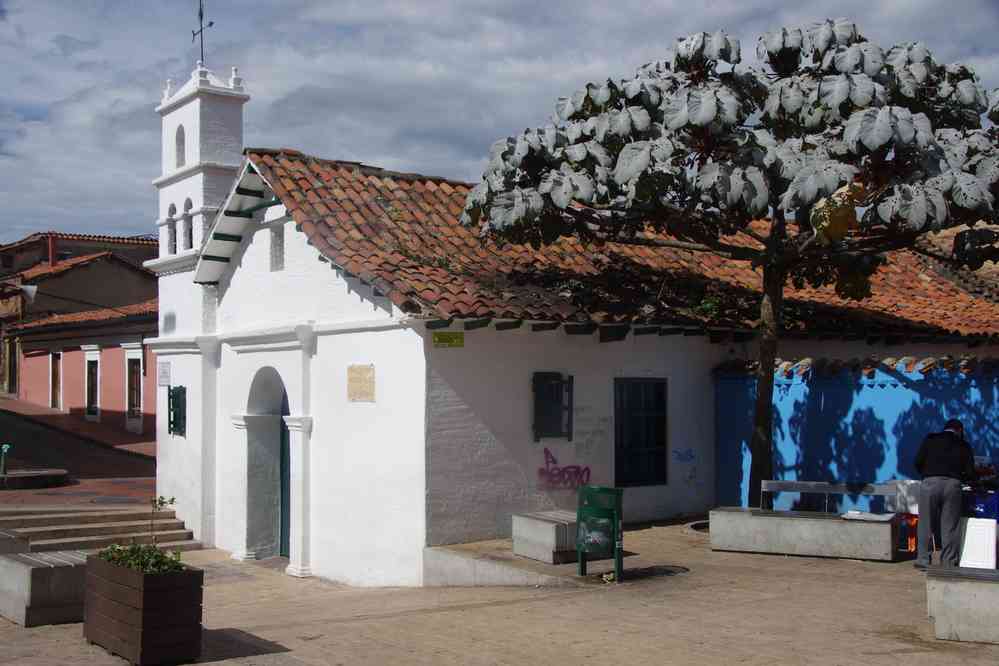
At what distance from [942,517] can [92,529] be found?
12119 mm

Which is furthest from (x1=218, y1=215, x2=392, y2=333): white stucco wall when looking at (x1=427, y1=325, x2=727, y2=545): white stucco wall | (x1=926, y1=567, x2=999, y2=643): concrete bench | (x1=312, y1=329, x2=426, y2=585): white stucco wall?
(x1=926, y1=567, x2=999, y2=643): concrete bench

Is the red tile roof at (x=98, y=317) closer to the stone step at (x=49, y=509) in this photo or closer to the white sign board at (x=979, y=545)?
the stone step at (x=49, y=509)

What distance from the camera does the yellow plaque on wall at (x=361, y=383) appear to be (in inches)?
508

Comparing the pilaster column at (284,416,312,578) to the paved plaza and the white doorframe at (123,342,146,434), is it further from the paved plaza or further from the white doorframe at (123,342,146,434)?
the white doorframe at (123,342,146,434)

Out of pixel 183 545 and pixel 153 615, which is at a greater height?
pixel 153 615

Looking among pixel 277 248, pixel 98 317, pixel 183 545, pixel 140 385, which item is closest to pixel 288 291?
pixel 277 248

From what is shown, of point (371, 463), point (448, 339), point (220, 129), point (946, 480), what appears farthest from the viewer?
point (220, 129)

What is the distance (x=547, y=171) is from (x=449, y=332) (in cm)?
211

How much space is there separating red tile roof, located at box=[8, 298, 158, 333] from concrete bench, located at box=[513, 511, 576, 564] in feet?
57.5

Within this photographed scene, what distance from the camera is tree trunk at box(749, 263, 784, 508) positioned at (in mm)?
12500

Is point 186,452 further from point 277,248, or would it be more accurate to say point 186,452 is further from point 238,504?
point 277,248

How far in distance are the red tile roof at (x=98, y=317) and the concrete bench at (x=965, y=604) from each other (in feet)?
72.1

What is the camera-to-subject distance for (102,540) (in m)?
16.3

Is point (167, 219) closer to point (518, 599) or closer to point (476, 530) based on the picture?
point (476, 530)
